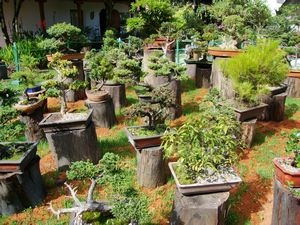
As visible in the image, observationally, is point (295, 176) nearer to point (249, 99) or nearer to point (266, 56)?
point (249, 99)

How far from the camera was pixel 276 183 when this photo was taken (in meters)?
2.97

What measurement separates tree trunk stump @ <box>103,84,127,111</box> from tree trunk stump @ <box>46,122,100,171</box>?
6.88ft

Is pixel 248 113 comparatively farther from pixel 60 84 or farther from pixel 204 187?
pixel 60 84

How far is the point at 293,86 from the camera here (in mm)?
7207

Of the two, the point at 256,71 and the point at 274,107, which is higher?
the point at 256,71

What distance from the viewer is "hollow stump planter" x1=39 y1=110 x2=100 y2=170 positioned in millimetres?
4078

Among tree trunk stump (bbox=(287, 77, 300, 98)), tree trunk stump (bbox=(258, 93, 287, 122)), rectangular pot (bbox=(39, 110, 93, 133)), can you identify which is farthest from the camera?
tree trunk stump (bbox=(287, 77, 300, 98))

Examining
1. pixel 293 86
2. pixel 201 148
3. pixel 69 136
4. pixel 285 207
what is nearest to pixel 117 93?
pixel 69 136

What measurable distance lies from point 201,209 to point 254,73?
2.90 metres

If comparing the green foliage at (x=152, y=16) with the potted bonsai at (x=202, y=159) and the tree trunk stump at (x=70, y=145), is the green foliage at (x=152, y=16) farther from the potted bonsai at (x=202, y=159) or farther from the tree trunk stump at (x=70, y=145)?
the potted bonsai at (x=202, y=159)

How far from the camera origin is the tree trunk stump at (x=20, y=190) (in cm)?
330

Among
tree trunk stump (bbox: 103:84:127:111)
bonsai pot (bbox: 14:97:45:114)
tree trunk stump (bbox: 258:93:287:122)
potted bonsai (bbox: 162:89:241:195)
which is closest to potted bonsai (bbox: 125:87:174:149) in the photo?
potted bonsai (bbox: 162:89:241:195)

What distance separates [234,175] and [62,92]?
2825 mm

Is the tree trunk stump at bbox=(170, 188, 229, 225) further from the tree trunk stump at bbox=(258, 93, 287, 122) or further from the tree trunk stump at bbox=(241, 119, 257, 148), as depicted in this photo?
the tree trunk stump at bbox=(258, 93, 287, 122)
